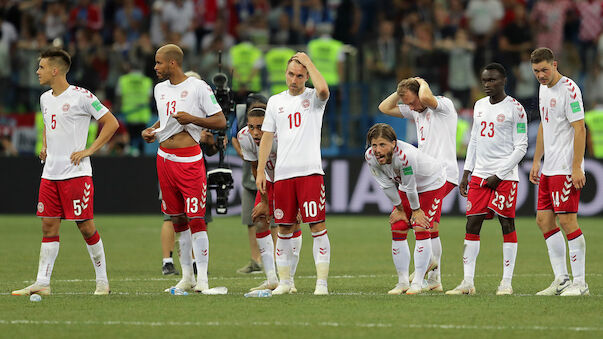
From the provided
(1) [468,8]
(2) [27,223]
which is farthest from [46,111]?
(1) [468,8]

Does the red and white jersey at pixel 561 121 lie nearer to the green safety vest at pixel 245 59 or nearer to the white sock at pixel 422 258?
the white sock at pixel 422 258

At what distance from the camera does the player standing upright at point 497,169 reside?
10.6 m

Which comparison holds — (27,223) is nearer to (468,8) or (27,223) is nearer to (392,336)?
(468,8)

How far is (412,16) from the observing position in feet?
80.4

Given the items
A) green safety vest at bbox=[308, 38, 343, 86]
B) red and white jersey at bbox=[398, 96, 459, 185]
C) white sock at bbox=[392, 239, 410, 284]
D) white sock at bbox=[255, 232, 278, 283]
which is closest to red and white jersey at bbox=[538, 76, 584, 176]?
red and white jersey at bbox=[398, 96, 459, 185]

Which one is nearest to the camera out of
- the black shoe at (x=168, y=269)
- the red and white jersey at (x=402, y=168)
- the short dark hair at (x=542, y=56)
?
the short dark hair at (x=542, y=56)

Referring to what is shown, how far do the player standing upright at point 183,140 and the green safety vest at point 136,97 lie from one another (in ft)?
42.9

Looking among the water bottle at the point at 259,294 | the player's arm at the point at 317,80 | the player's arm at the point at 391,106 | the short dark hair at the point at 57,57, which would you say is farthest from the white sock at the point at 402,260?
the short dark hair at the point at 57,57

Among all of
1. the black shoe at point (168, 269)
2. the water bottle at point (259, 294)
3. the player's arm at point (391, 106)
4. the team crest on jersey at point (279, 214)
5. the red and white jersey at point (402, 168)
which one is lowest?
the black shoe at point (168, 269)

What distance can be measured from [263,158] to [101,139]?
5.12ft

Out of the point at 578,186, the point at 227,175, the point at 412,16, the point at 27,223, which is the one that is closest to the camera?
the point at 578,186

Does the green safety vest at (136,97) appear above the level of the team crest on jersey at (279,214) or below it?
above

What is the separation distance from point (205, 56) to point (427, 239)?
14607 mm

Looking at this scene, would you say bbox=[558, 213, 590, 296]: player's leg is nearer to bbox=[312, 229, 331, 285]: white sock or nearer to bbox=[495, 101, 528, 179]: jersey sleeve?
bbox=[495, 101, 528, 179]: jersey sleeve
